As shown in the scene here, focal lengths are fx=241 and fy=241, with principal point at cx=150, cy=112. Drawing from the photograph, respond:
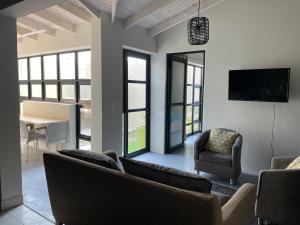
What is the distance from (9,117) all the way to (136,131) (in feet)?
9.22

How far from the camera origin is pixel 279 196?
223cm

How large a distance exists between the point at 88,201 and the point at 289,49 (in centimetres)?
364

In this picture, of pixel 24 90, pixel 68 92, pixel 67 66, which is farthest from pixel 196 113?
pixel 24 90

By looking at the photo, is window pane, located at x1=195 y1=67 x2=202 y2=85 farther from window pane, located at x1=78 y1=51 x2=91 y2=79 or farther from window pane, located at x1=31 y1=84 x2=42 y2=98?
window pane, located at x1=31 y1=84 x2=42 y2=98

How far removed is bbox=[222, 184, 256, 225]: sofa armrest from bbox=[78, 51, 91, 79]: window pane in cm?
362

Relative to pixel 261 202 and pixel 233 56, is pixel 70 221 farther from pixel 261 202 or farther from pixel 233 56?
pixel 233 56

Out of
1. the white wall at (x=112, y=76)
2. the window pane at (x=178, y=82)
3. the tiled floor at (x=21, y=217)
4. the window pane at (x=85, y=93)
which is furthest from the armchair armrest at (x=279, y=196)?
the window pane at (x=85, y=93)

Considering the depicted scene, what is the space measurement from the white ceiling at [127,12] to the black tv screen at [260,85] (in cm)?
145

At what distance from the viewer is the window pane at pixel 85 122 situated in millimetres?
4832

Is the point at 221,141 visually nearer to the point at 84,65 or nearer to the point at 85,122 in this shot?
the point at 85,122

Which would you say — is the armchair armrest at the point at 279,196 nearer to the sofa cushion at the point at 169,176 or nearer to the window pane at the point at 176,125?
the sofa cushion at the point at 169,176

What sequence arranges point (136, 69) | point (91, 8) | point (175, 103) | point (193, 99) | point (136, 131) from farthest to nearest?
1. point (193, 99)
2. point (175, 103)
3. point (136, 131)
4. point (136, 69)
5. point (91, 8)

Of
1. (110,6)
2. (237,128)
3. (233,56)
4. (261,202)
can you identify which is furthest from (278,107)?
(110,6)

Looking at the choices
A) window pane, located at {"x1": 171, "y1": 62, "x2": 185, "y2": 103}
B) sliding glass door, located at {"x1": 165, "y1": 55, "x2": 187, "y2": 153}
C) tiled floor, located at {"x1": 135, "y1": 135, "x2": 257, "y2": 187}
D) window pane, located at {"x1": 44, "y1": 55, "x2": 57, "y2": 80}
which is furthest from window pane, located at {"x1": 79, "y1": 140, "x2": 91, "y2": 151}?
window pane, located at {"x1": 171, "y1": 62, "x2": 185, "y2": 103}
